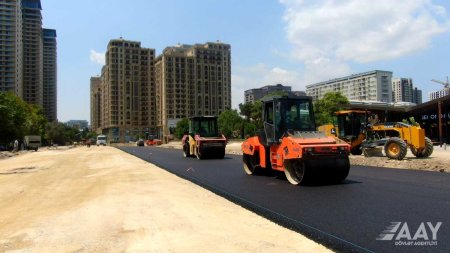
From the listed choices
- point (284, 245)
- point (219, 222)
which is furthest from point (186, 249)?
point (219, 222)

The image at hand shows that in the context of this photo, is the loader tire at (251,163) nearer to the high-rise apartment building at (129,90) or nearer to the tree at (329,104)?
the tree at (329,104)

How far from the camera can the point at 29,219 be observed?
806cm

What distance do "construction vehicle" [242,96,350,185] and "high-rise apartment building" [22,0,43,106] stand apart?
126m

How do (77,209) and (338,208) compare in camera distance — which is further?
(77,209)

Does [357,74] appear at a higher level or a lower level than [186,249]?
higher

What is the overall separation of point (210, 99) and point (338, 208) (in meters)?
133

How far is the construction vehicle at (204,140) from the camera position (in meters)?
24.8

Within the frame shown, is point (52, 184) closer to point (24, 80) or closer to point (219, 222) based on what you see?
point (219, 222)

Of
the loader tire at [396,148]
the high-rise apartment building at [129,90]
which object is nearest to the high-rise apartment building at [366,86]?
the high-rise apartment building at [129,90]

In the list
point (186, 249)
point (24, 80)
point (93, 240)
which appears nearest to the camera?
point (186, 249)

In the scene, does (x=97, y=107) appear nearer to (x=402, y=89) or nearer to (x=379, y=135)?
(x=402, y=89)

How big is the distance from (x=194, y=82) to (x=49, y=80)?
176 ft

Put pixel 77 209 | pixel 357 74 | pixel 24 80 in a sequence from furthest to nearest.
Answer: pixel 357 74 → pixel 24 80 → pixel 77 209

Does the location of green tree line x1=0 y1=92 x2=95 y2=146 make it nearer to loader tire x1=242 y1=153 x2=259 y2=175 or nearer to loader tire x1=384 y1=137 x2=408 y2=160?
loader tire x1=242 y1=153 x2=259 y2=175
